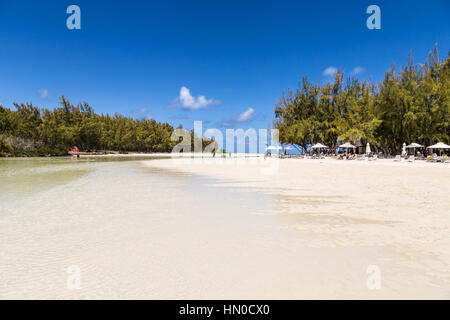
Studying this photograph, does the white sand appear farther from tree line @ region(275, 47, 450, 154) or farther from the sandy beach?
tree line @ region(275, 47, 450, 154)

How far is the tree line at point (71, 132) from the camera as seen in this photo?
66.8m

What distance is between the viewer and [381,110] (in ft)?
142

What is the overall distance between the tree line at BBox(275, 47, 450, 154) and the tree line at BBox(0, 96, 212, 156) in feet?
185

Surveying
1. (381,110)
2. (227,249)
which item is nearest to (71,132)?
(381,110)

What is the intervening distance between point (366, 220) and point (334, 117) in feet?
161

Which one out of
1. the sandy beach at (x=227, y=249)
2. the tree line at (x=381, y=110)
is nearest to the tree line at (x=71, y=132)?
the tree line at (x=381, y=110)

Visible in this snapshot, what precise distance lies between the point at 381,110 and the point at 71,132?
75123mm

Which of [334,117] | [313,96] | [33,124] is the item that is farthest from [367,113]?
[33,124]

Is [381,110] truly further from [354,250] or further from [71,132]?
[71,132]

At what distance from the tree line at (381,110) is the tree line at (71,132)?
185ft

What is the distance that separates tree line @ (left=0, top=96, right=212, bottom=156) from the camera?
6675 centimetres

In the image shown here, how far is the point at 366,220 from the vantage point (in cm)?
672

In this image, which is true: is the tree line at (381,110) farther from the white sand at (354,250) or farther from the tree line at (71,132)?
the tree line at (71,132)

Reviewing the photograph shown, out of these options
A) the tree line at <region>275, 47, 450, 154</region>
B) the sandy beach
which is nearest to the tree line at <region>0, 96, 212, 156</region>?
the tree line at <region>275, 47, 450, 154</region>
